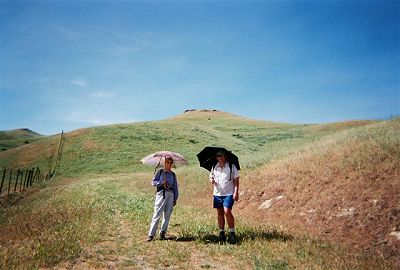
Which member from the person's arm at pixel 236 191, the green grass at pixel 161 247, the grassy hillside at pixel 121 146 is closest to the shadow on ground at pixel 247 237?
the green grass at pixel 161 247

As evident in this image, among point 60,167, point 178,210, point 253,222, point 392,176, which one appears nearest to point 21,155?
point 60,167

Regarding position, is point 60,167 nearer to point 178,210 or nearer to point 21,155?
point 21,155

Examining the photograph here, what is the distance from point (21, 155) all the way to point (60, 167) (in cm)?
1666

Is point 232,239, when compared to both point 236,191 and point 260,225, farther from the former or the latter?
point 260,225

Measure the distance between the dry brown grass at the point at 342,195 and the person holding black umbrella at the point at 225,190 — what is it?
11.2ft

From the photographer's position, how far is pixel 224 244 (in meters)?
9.53

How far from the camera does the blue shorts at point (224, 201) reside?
388 inches

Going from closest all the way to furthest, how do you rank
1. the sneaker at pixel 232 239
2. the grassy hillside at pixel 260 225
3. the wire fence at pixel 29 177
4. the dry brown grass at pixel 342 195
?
the grassy hillside at pixel 260 225, the sneaker at pixel 232 239, the dry brown grass at pixel 342 195, the wire fence at pixel 29 177

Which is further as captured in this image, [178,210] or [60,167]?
[60,167]

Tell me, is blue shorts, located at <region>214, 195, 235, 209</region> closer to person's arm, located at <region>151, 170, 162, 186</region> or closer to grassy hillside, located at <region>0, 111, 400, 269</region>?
grassy hillside, located at <region>0, 111, 400, 269</region>

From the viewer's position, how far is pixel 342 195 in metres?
12.6

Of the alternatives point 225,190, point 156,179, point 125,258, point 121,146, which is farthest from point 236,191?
point 121,146

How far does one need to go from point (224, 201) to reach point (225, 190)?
1.08 feet

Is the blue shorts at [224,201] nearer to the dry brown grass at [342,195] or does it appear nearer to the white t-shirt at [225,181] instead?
the white t-shirt at [225,181]
